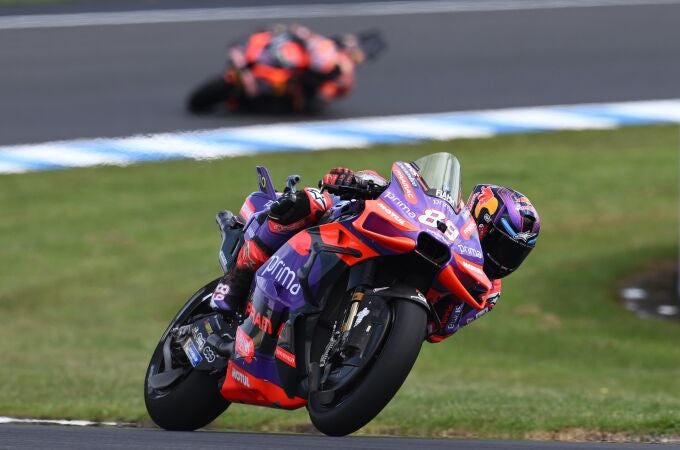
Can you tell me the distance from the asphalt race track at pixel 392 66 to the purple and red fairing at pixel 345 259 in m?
10.4

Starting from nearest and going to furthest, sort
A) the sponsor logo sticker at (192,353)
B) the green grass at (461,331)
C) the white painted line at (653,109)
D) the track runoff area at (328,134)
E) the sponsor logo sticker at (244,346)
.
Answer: the sponsor logo sticker at (244,346), the sponsor logo sticker at (192,353), the green grass at (461,331), the track runoff area at (328,134), the white painted line at (653,109)

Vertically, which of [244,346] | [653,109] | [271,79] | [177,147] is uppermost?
[244,346]

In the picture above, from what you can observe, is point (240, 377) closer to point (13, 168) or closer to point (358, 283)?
point (358, 283)

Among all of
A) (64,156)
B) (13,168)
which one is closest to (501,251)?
(13,168)

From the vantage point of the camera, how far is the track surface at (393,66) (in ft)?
56.7

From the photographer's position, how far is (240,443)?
5.89 meters

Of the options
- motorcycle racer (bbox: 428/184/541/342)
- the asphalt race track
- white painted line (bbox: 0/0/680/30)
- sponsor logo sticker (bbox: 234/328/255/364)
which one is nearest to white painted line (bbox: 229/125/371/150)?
the asphalt race track

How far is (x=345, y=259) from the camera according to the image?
19.1 feet

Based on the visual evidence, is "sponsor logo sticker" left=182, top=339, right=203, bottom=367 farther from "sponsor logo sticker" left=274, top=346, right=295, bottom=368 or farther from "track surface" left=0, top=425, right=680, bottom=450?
A: "sponsor logo sticker" left=274, top=346, right=295, bottom=368

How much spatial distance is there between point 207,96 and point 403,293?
473 inches

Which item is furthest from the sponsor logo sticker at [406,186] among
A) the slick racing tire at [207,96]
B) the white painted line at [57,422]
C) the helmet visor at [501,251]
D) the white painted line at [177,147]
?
the slick racing tire at [207,96]

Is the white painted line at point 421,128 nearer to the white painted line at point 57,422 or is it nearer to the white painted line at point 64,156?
the white painted line at point 64,156

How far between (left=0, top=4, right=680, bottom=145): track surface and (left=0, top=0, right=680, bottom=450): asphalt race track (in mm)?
16

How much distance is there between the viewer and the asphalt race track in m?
Result: 17.3
